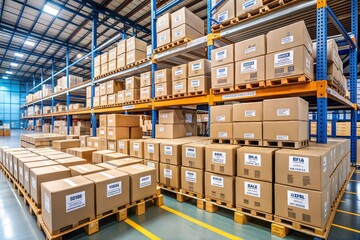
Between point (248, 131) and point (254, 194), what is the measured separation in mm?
928

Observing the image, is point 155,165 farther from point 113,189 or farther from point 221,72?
point 221,72

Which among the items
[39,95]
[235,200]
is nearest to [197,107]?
[235,200]

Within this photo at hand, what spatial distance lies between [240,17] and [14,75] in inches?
1374

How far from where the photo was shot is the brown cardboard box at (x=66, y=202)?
2.17 metres

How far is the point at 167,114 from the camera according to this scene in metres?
4.95

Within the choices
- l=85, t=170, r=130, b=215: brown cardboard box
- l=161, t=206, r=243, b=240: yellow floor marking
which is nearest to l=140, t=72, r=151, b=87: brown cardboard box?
l=85, t=170, r=130, b=215: brown cardboard box

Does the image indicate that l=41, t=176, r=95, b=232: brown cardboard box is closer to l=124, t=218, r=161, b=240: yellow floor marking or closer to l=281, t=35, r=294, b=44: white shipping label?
l=124, t=218, r=161, b=240: yellow floor marking

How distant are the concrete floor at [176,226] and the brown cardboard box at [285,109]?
150cm

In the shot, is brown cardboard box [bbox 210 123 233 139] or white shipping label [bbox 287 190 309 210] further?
brown cardboard box [bbox 210 123 233 139]

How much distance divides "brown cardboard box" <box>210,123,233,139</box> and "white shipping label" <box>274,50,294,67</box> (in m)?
1.19

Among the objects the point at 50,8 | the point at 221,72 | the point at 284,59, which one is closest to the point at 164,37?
the point at 221,72

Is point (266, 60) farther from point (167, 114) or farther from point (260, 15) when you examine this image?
point (167, 114)

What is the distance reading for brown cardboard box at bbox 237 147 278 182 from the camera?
249 cm

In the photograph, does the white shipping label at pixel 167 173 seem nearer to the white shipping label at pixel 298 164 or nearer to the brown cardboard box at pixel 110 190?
the brown cardboard box at pixel 110 190
